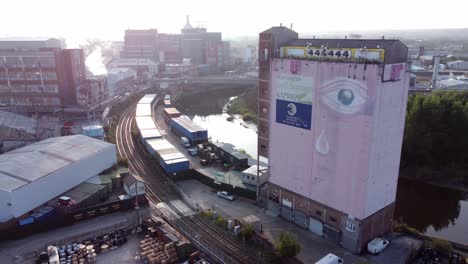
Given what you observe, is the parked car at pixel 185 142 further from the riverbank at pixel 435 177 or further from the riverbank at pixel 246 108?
the riverbank at pixel 435 177

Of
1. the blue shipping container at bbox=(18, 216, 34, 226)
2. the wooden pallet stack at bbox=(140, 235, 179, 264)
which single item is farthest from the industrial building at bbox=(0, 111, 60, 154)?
the wooden pallet stack at bbox=(140, 235, 179, 264)

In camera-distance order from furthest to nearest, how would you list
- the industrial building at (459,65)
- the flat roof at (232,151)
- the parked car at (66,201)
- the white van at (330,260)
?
the industrial building at (459,65) → the flat roof at (232,151) → the parked car at (66,201) → the white van at (330,260)

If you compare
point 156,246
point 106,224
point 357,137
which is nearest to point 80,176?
point 106,224

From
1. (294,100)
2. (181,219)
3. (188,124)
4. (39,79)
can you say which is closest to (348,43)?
(294,100)

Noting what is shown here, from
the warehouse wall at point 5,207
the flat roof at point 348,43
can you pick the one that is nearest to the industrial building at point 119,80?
the warehouse wall at point 5,207

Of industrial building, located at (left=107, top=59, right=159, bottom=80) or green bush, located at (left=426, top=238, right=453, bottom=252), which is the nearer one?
green bush, located at (left=426, top=238, right=453, bottom=252)

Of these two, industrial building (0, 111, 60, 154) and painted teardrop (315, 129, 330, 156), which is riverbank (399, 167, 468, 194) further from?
industrial building (0, 111, 60, 154)
